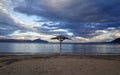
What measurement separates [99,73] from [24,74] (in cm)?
477

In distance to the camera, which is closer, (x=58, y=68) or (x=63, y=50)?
(x=58, y=68)

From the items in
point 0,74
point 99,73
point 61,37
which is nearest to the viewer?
point 0,74

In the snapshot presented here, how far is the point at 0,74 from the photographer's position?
442 inches

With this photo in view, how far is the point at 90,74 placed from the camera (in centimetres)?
1160

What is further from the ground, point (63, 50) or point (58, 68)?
point (63, 50)

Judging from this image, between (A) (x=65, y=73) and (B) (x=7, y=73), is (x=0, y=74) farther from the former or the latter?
(A) (x=65, y=73)

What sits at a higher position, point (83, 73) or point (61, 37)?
point (61, 37)

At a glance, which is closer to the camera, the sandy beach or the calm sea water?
the sandy beach

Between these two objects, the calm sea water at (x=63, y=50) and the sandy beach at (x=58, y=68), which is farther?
the calm sea water at (x=63, y=50)

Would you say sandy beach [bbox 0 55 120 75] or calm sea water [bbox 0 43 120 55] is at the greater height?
calm sea water [bbox 0 43 120 55]

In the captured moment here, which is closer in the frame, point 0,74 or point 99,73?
point 0,74

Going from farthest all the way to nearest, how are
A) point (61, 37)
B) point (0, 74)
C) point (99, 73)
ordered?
point (61, 37), point (99, 73), point (0, 74)

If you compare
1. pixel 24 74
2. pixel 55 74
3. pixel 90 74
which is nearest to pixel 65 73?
pixel 55 74

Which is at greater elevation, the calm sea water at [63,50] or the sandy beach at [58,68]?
the calm sea water at [63,50]
